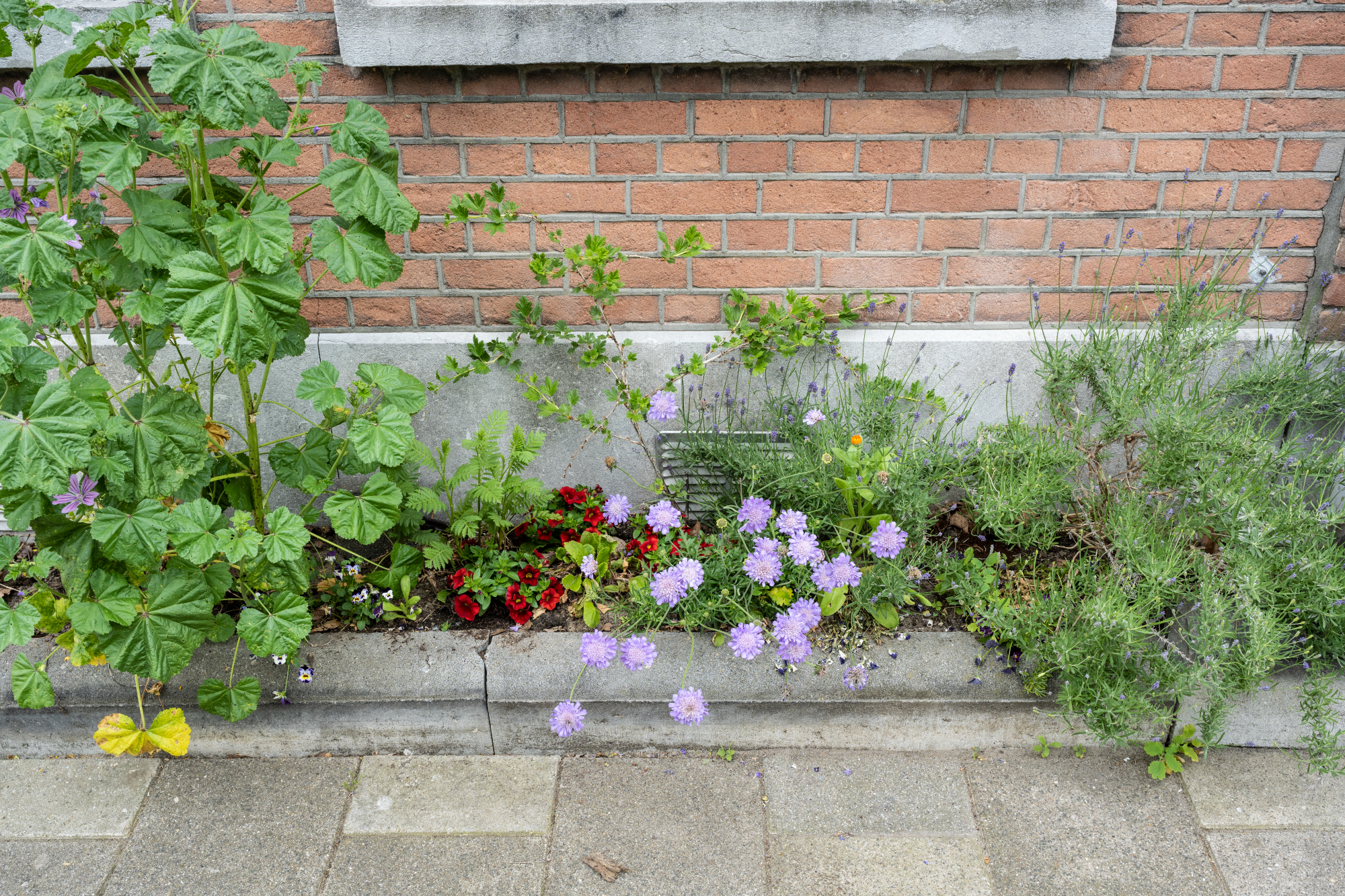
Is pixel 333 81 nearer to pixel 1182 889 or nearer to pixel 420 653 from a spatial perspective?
pixel 420 653

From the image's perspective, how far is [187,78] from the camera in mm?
1787

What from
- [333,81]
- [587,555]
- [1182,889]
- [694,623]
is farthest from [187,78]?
[1182,889]

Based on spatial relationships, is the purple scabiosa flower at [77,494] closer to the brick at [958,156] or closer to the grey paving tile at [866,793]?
the grey paving tile at [866,793]

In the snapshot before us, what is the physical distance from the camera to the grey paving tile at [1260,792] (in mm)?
2170

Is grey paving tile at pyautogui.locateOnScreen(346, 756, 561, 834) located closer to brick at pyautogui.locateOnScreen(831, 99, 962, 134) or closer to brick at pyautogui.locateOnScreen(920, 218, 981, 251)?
brick at pyautogui.locateOnScreen(920, 218, 981, 251)

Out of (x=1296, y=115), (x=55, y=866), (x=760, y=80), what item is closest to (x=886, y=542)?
(x=760, y=80)

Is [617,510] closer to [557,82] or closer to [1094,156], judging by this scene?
[557,82]

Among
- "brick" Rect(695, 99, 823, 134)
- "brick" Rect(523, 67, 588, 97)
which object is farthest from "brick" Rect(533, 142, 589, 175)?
"brick" Rect(695, 99, 823, 134)

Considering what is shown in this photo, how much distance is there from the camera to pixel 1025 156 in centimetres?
256

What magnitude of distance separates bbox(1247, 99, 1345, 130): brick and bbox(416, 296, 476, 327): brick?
7.35 feet

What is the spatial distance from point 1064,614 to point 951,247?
1.08 meters

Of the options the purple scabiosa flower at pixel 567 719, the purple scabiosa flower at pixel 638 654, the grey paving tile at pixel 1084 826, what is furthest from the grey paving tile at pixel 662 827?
the grey paving tile at pixel 1084 826

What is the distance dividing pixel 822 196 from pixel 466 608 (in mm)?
1504

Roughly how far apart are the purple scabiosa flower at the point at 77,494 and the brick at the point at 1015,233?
2.34 m
